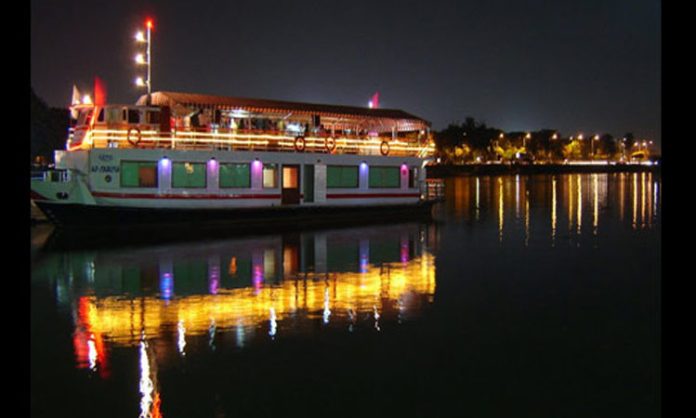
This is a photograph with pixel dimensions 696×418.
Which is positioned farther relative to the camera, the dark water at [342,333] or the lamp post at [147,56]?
the lamp post at [147,56]

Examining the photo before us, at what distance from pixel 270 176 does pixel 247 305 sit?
17.8 meters

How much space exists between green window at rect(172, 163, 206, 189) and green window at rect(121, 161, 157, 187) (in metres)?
0.89

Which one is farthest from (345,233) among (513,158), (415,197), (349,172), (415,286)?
(513,158)

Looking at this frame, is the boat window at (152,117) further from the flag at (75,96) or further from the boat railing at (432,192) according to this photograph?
the boat railing at (432,192)

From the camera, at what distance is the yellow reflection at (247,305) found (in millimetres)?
11750

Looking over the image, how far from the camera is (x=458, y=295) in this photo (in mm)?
15078

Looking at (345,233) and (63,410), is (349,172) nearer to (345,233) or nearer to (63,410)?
(345,233)

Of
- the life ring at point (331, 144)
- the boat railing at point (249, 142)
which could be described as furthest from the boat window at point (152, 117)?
the life ring at point (331, 144)

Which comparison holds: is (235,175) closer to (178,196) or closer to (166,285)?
(178,196)

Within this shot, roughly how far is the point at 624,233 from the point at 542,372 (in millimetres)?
21054

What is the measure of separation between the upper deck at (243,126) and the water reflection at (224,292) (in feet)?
23.2

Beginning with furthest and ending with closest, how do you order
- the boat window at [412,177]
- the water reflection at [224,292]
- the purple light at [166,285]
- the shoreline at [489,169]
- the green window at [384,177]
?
the shoreline at [489,169], the boat window at [412,177], the green window at [384,177], the purple light at [166,285], the water reflection at [224,292]

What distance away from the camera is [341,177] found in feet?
107

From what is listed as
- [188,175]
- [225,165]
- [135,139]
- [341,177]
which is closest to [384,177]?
[341,177]
